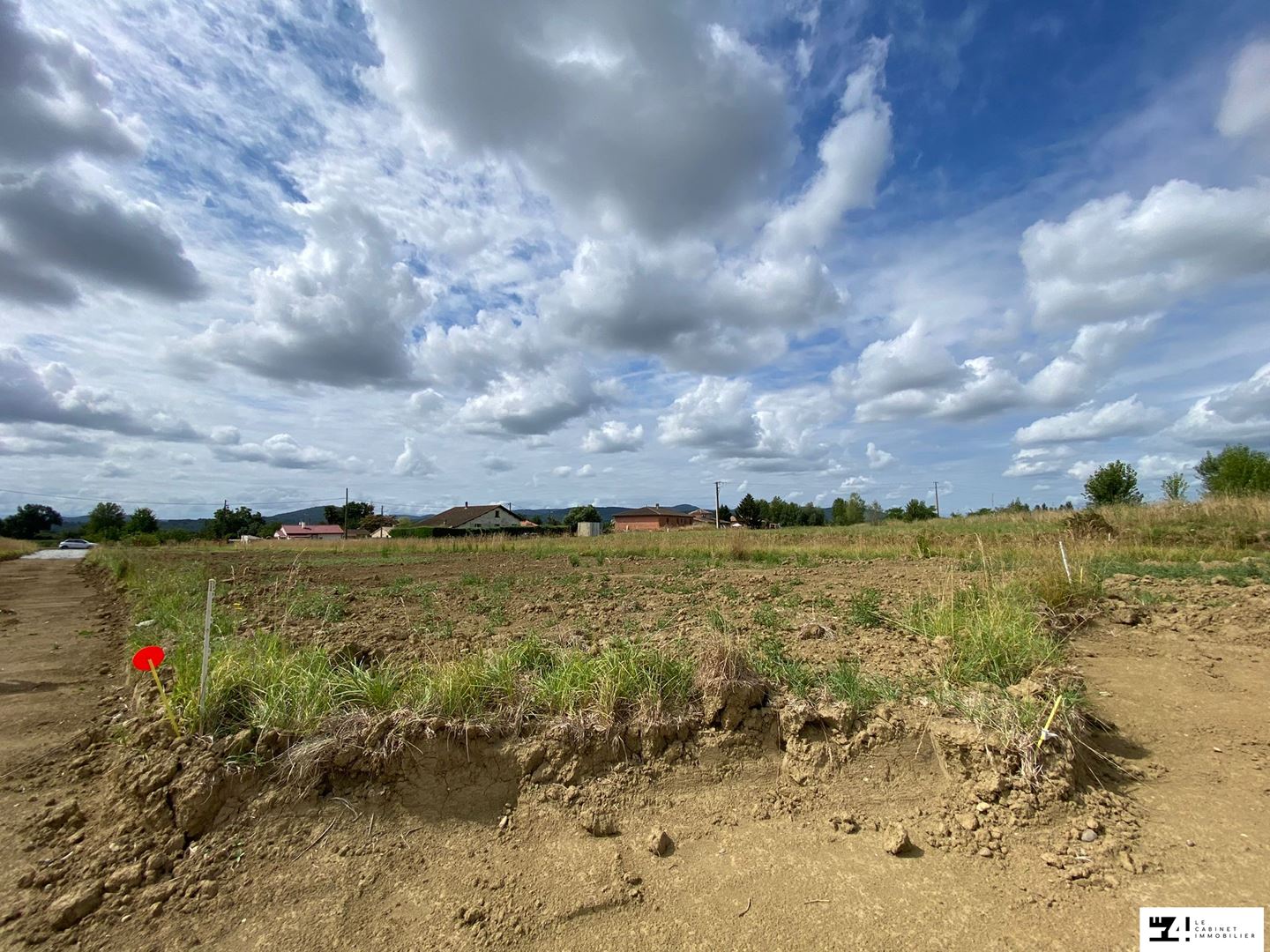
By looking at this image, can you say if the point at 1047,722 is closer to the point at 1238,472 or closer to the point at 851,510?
the point at 1238,472

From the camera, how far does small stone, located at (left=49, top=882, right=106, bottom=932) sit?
2.30m

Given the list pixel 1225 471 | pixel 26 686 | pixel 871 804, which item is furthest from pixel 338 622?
pixel 1225 471

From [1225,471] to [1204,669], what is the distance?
43.0 m

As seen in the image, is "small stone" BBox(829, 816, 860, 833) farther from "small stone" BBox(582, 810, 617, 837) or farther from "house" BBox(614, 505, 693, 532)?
"house" BBox(614, 505, 693, 532)

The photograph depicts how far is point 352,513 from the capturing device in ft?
296

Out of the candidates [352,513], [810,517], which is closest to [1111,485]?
[810,517]

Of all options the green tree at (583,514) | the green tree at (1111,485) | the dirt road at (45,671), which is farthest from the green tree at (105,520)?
the green tree at (1111,485)

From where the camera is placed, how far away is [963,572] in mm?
10672

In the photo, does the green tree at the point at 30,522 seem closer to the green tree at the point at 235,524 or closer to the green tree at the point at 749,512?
the green tree at the point at 235,524

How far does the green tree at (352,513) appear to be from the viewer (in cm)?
8912

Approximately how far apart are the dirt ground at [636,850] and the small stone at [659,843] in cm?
2

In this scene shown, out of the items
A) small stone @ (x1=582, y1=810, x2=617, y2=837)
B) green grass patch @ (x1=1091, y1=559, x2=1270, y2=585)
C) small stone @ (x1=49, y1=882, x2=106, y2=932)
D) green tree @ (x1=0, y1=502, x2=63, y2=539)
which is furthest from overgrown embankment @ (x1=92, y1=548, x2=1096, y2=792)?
green tree @ (x1=0, y1=502, x2=63, y2=539)

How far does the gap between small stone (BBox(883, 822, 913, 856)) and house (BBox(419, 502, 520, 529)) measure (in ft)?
254

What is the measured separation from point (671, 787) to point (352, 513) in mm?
98056
